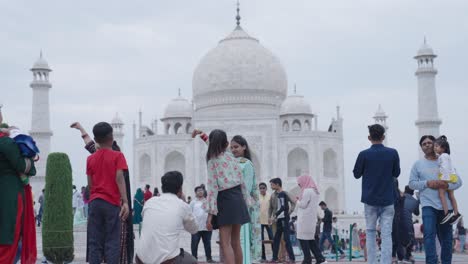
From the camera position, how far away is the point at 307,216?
8.86 m

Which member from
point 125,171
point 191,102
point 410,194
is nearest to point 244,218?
point 125,171

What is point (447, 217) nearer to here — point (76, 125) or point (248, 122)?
point (76, 125)

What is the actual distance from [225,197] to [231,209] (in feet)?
0.37

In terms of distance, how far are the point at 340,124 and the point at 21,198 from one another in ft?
94.5

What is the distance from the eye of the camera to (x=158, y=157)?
32812mm

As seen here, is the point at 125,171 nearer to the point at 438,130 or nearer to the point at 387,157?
the point at 387,157

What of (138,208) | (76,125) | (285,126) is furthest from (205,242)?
(285,126)

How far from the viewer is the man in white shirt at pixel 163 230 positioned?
522cm

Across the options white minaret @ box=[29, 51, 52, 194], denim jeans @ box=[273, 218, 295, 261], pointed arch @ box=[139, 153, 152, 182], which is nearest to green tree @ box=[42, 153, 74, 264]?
denim jeans @ box=[273, 218, 295, 261]

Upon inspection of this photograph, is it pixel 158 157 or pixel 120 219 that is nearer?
pixel 120 219

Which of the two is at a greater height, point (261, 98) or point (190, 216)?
point (261, 98)

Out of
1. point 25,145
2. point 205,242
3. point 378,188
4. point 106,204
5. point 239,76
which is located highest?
point 239,76

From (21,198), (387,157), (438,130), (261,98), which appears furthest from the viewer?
(261,98)

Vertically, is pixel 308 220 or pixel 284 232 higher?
pixel 308 220
